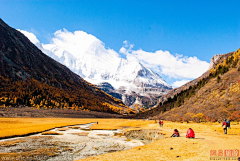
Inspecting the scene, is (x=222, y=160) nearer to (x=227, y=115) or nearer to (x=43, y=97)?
(x=227, y=115)

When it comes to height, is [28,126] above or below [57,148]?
below

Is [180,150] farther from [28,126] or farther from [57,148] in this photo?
[28,126]

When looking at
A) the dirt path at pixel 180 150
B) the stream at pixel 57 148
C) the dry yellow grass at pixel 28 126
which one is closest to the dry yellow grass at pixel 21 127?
the dry yellow grass at pixel 28 126

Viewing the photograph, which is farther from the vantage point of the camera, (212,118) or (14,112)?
(14,112)

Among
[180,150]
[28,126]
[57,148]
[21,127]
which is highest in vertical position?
[180,150]

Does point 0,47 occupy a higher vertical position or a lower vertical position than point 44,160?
higher

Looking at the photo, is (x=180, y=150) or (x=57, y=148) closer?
(x=180, y=150)

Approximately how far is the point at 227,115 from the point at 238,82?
25.9m

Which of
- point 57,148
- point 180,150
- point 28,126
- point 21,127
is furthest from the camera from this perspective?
point 28,126

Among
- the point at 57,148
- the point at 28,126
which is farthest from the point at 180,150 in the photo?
the point at 28,126

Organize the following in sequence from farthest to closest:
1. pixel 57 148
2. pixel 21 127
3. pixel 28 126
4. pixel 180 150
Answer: pixel 28 126 < pixel 21 127 < pixel 57 148 < pixel 180 150

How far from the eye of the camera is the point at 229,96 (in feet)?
222

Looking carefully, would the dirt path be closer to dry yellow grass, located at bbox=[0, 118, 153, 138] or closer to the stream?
the stream

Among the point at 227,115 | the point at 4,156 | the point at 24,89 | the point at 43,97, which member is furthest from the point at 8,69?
the point at 227,115
